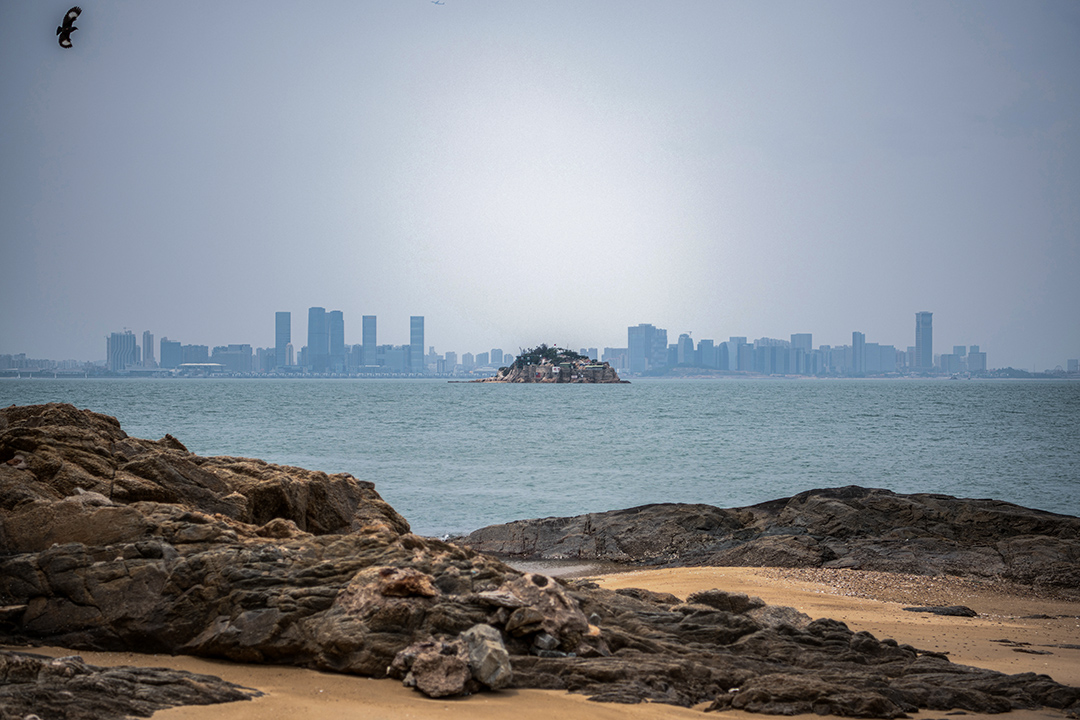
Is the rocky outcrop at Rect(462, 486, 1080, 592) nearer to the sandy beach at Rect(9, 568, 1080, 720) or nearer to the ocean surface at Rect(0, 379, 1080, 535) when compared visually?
the sandy beach at Rect(9, 568, 1080, 720)

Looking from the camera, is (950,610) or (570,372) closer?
(950,610)

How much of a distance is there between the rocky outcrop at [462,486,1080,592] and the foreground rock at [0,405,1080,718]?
289 inches

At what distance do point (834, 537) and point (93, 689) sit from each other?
554 inches

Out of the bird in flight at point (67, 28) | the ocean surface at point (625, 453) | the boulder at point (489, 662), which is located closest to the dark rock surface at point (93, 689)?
the boulder at point (489, 662)

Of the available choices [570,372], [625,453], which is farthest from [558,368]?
[625,453]

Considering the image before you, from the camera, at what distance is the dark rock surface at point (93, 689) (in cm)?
446

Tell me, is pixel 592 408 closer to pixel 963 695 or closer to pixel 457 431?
pixel 457 431

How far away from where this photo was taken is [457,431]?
52250 mm

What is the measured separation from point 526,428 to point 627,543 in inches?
1592

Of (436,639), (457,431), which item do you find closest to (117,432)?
(436,639)

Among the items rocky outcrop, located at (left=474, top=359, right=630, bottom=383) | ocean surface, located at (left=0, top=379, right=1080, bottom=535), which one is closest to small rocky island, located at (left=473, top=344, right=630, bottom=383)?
rocky outcrop, located at (left=474, top=359, right=630, bottom=383)

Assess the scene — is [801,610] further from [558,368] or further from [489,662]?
[558,368]

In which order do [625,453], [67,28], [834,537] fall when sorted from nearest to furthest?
[67,28], [834,537], [625,453]

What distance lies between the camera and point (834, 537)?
15648 millimetres
